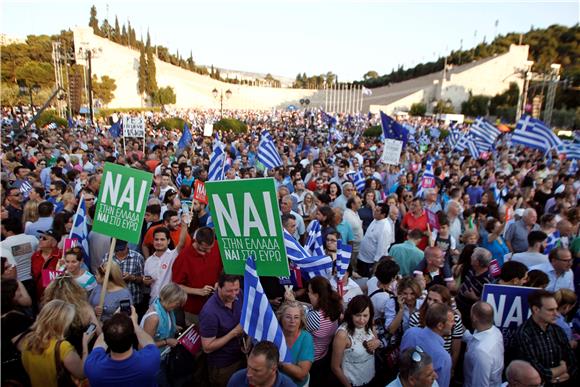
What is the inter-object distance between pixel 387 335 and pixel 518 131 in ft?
34.6

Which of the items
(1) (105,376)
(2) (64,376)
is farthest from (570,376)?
(2) (64,376)

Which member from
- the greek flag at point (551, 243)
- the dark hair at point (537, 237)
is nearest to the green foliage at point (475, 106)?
the greek flag at point (551, 243)

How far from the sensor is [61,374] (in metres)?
2.82

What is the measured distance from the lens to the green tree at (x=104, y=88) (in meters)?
55.7

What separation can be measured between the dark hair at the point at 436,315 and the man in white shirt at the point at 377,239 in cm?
271

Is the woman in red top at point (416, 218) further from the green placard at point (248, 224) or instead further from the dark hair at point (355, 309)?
the green placard at point (248, 224)

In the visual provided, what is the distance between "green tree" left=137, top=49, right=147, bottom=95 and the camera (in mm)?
62938

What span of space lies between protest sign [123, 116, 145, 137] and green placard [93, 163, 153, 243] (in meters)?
11.4

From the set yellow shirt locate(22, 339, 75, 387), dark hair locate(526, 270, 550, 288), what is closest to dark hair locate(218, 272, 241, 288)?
yellow shirt locate(22, 339, 75, 387)

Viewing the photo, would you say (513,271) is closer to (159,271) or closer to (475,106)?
(159,271)

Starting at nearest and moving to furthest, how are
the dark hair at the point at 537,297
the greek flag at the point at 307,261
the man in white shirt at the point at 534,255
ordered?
the dark hair at the point at 537,297 → the greek flag at the point at 307,261 → the man in white shirt at the point at 534,255

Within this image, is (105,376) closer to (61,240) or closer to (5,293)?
(5,293)

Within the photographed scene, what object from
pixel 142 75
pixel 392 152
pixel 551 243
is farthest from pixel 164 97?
pixel 551 243

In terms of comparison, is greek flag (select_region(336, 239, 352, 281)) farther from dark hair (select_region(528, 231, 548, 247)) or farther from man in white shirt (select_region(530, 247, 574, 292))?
dark hair (select_region(528, 231, 548, 247))
